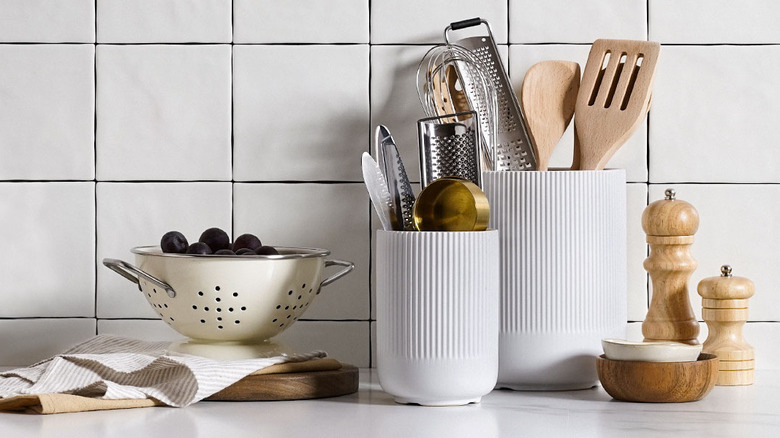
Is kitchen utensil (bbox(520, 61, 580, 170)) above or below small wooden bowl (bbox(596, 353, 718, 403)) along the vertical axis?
above

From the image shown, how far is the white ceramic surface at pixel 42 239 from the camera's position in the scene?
1135 millimetres

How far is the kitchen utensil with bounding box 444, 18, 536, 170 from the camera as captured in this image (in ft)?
3.43

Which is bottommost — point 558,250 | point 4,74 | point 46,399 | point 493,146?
point 46,399

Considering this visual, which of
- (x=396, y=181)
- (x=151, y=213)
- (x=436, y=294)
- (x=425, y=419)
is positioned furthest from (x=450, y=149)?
(x=151, y=213)

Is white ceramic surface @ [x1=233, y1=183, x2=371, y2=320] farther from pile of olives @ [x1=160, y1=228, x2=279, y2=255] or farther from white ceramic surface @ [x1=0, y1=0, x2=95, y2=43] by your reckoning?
white ceramic surface @ [x1=0, y1=0, x2=95, y2=43]

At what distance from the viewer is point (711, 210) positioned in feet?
3.71

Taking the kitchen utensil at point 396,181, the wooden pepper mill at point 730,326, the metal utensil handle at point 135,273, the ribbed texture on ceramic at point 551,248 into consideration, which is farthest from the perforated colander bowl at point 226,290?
the wooden pepper mill at point 730,326

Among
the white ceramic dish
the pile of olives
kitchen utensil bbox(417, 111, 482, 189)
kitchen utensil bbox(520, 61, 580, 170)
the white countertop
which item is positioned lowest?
the white countertop

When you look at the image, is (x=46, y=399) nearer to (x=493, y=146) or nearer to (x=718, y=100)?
(x=493, y=146)

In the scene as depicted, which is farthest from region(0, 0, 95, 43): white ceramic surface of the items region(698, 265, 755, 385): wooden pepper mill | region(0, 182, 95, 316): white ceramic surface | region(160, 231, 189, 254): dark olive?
region(698, 265, 755, 385): wooden pepper mill

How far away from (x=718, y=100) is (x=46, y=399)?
85 cm

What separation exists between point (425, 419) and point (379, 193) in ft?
0.76

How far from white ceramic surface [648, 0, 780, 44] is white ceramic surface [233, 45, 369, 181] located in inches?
14.7

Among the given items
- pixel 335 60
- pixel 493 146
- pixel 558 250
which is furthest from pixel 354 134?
pixel 558 250
